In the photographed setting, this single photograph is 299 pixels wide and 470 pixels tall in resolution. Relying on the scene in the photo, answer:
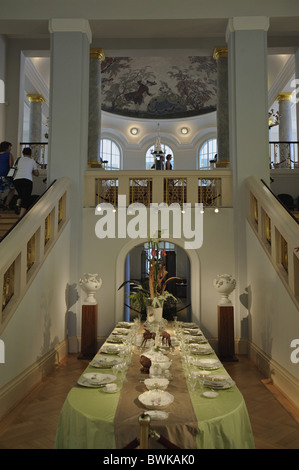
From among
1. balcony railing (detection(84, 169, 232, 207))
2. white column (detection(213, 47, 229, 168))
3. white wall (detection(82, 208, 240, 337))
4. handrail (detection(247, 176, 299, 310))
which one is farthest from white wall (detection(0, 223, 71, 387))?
white column (detection(213, 47, 229, 168))

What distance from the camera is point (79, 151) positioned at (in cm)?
781

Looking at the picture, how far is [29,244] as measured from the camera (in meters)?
5.65

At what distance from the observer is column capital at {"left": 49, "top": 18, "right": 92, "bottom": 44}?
791cm

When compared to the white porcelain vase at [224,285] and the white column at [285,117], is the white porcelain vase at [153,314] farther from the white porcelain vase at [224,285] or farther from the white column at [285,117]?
the white column at [285,117]

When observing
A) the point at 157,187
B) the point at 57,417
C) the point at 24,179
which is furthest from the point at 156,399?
the point at 157,187

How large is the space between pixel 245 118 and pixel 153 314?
508 centimetres

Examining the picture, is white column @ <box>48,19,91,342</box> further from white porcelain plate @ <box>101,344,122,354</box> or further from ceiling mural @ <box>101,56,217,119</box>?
ceiling mural @ <box>101,56,217,119</box>

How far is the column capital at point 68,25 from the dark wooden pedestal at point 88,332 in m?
5.43

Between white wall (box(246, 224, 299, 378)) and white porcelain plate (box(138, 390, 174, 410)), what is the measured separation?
2453mm

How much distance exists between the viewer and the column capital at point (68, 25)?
25.9 ft

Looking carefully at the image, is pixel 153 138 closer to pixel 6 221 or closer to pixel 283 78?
pixel 283 78

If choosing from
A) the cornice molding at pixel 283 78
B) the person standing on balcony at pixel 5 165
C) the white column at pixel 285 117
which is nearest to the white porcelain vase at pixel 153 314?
the person standing on balcony at pixel 5 165

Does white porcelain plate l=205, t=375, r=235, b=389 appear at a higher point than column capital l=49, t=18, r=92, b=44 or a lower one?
lower

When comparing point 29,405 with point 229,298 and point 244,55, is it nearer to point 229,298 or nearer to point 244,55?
point 229,298
